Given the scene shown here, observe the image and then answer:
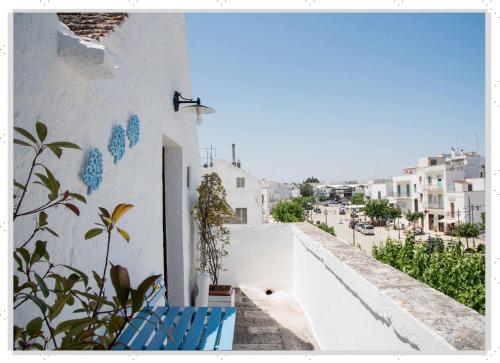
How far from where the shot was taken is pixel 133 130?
9.09ft

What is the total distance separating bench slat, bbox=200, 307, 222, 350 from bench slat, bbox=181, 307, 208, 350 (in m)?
0.05

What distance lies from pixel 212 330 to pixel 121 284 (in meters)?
1.59

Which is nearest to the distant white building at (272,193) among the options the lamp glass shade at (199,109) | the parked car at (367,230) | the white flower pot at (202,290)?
the parked car at (367,230)

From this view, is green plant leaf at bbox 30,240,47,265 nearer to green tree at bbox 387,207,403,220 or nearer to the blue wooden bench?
the blue wooden bench

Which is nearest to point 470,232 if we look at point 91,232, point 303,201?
point 91,232

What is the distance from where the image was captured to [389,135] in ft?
8.38

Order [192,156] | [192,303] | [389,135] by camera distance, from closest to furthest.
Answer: [389,135] < [192,303] < [192,156]

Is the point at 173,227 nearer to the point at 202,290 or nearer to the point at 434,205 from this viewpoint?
the point at 202,290

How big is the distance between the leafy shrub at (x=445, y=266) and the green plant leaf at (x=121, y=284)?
278cm

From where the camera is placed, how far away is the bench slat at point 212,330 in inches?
87.5
